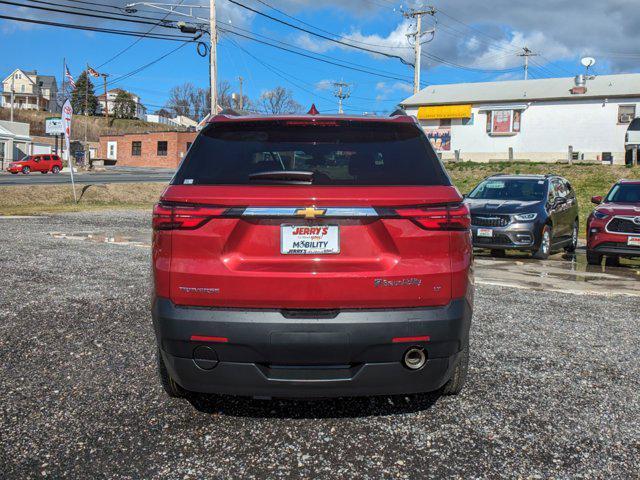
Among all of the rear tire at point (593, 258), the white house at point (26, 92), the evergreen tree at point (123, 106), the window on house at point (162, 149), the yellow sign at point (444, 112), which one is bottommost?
the rear tire at point (593, 258)

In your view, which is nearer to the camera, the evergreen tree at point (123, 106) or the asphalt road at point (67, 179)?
the asphalt road at point (67, 179)

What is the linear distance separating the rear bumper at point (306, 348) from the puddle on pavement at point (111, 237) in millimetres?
9230

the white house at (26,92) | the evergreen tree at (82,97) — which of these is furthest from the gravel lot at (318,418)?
the white house at (26,92)

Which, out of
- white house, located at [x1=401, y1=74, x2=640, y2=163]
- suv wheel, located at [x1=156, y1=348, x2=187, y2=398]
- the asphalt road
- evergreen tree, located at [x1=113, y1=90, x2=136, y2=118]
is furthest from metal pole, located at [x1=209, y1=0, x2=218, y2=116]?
evergreen tree, located at [x1=113, y1=90, x2=136, y2=118]

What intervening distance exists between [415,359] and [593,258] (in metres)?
9.61

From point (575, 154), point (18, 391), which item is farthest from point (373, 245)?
point (575, 154)

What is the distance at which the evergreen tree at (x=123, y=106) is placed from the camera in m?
113

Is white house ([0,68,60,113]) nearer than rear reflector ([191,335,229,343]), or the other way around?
rear reflector ([191,335,229,343])

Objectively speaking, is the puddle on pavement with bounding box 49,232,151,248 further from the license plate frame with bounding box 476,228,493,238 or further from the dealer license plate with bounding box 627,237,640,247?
the dealer license plate with bounding box 627,237,640,247

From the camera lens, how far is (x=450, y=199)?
10.9 ft

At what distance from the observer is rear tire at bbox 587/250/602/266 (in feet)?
38.1

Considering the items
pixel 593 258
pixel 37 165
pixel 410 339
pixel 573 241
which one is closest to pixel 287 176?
pixel 410 339

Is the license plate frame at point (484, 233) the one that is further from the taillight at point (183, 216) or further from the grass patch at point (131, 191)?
the taillight at point (183, 216)

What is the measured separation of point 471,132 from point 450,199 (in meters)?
45.9
